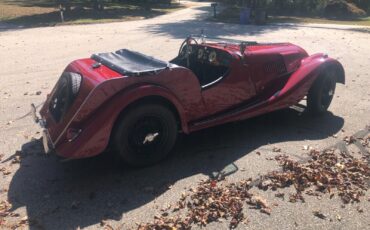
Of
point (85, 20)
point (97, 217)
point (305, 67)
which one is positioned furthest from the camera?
point (85, 20)

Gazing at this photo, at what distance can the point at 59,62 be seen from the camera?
10836 millimetres

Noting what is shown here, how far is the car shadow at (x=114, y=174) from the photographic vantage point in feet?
12.8

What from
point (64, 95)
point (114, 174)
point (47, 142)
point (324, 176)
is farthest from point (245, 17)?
point (47, 142)

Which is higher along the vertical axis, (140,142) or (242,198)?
(140,142)

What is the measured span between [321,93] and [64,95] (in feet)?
13.0

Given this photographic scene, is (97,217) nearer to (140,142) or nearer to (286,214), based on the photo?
Result: (140,142)

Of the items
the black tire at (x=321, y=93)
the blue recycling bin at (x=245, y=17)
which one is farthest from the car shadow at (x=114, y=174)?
the blue recycling bin at (x=245, y=17)

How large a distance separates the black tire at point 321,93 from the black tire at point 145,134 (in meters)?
2.66

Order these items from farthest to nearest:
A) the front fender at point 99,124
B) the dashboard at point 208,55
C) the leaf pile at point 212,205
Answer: the dashboard at point 208,55 < the front fender at point 99,124 < the leaf pile at point 212,205

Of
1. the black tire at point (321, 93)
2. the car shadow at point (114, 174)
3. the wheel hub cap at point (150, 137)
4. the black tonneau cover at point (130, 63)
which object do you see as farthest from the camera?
the black tire at point (321, 93)

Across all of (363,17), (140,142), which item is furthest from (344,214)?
(363,17)

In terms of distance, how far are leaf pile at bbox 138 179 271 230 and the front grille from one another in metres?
1.66

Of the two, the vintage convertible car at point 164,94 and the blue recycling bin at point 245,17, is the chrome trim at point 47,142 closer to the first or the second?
the vintage convertible car at point 164,94

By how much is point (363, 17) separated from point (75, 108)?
29505 mm
